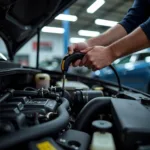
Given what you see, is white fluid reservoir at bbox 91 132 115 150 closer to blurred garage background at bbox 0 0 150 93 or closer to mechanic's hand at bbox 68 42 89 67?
mechanic's hand at bbox 68 42 89 67

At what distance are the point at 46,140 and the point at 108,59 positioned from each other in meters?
0.43

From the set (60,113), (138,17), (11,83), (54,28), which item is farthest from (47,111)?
(54,28)

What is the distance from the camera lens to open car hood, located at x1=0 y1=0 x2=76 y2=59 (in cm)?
109

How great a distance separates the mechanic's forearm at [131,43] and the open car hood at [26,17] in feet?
1.45

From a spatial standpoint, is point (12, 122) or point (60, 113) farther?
point (60, 113)

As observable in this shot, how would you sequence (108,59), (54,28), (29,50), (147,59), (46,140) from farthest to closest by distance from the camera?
(29,50)
(54,28)
(147,59)
(108,59)
(46,140)

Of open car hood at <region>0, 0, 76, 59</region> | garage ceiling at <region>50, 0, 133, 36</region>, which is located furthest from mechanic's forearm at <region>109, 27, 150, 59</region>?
garage ceiling at <region>50, 0, 133, 36</region>

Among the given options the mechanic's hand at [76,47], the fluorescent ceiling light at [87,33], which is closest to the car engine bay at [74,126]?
the mechanic's hand at [76,47]

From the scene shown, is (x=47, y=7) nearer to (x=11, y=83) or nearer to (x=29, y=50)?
(x=11, y=83)

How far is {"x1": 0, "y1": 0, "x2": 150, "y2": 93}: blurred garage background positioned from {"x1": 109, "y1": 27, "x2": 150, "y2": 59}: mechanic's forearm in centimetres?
100

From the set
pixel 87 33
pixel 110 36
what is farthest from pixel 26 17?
pixel 87 33

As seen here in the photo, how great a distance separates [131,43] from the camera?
79 cm

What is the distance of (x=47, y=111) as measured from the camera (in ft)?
2.33

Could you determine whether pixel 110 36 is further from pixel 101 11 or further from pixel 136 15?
pixel 101 11
